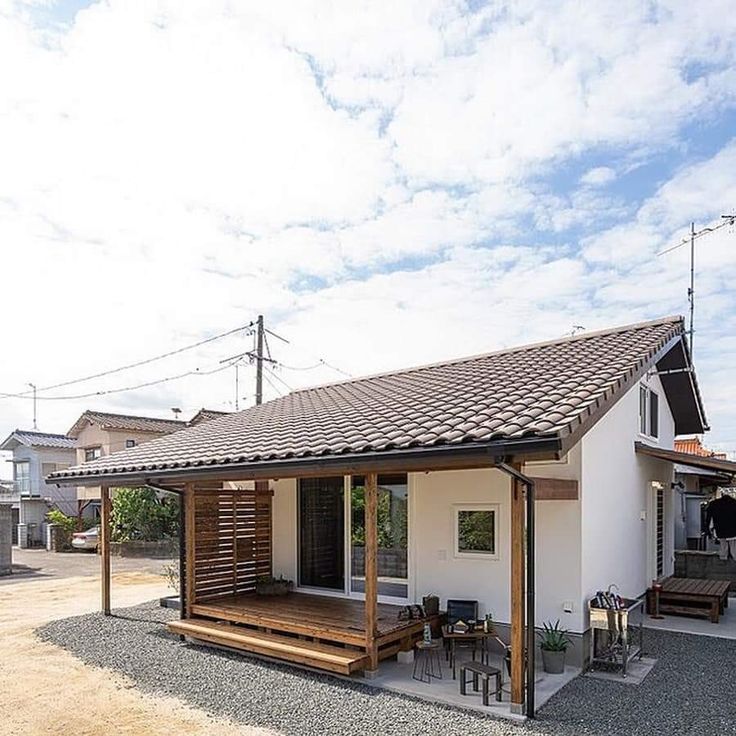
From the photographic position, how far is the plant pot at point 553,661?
6.45 metres

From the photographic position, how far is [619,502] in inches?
335

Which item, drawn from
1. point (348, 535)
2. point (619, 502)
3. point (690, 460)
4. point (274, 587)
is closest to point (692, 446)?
point (690, 460)

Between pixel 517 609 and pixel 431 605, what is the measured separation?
2.54 meters

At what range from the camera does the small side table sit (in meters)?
6.46

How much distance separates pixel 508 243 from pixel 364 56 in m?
5.74

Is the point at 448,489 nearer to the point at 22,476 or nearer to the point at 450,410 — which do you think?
the point at 450,410

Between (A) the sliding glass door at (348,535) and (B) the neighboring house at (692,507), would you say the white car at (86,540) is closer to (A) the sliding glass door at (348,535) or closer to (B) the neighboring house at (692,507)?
(A) the sliding glass door at (348,535)

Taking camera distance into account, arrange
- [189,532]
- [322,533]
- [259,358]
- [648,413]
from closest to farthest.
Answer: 1. [189,532]
2. [322,533]
3. [648,413]
4. [259,358]

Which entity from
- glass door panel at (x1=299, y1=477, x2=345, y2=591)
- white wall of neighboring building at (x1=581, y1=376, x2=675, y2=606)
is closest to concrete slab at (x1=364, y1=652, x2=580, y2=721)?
white wall of neighboring building at (x1=581, y1=376, x2=675, y2=606)

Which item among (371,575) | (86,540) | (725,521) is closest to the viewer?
(371,575)

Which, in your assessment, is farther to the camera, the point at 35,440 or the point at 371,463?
the point at 35,440

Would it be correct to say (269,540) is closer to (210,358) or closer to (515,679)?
(515,679)

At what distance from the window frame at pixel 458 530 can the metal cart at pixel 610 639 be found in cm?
121

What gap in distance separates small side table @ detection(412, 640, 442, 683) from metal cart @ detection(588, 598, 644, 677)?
1.67 meters
